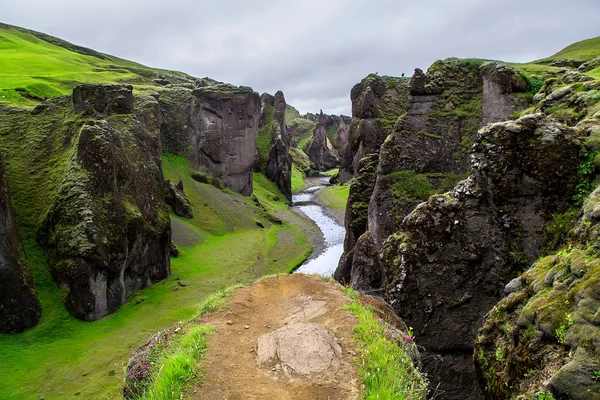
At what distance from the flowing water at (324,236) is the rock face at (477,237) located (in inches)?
491

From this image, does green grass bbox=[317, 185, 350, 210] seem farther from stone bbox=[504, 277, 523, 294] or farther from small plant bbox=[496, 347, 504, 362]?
small plant bbox=[496, 347, 504, 362]

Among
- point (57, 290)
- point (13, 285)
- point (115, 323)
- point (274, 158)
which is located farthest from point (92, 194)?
point (274, 158)

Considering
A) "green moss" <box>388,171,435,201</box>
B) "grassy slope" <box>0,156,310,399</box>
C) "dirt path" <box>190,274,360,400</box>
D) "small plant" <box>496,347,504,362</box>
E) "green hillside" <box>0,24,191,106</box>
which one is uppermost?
"green hillside" <box>0,24,191,106</box>

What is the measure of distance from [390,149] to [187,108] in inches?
2333

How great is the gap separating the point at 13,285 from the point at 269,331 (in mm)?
23508

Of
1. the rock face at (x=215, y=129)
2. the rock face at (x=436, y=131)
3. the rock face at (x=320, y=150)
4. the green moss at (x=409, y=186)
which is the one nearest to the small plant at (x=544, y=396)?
the rock face at (x=436, y=131)

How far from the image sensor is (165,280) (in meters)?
41.3

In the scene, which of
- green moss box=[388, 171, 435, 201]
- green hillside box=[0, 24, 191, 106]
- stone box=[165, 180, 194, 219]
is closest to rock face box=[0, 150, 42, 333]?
green hillside box=[0, 24, 191, 106]

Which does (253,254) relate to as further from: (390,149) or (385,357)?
(385,357)

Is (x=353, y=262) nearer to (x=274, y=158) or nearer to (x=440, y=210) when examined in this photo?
(x=440, y=210)

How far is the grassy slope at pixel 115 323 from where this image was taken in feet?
73.6

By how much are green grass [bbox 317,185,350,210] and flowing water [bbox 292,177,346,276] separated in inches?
92.7

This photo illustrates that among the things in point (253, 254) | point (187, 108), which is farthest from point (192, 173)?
point (253, 254)

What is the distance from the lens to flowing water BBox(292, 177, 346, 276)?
5034 centimetres
